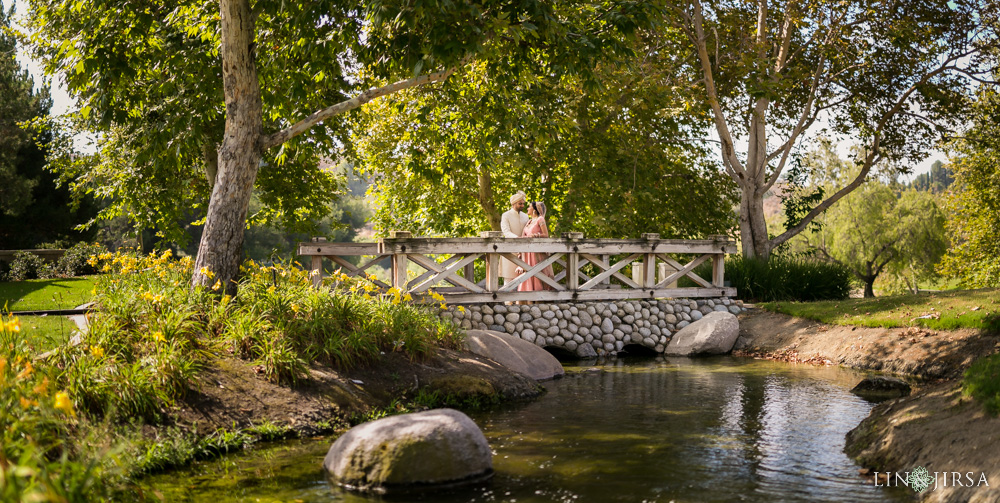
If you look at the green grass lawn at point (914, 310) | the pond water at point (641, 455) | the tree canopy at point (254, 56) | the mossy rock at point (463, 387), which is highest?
the tree canopy at point (254, 56)

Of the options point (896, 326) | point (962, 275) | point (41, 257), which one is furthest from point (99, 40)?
point (962, 275)

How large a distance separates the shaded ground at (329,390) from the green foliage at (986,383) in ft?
16.0

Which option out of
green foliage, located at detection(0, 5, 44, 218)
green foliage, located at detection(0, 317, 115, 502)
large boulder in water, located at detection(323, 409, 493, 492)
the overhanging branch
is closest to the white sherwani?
the overhanging branch

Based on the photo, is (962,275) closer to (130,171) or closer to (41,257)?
(130,171)

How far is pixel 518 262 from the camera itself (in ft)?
44.9

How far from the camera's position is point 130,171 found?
15000 mm

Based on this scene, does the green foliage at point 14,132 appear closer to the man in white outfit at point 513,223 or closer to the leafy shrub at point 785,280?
the man in white outfit at point 513,223

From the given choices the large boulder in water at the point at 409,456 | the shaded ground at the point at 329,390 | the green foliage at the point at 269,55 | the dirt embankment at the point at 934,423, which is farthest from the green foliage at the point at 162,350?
the dirt embankment at the point at 934,423

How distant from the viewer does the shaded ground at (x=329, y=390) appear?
7.10 meters

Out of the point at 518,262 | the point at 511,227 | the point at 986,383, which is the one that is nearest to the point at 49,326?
the point at 518,262

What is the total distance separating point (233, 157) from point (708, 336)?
9.26 m

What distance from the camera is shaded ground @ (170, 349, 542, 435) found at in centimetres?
710

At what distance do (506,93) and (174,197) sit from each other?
7768 mm

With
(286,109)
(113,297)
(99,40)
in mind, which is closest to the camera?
(113,297)
